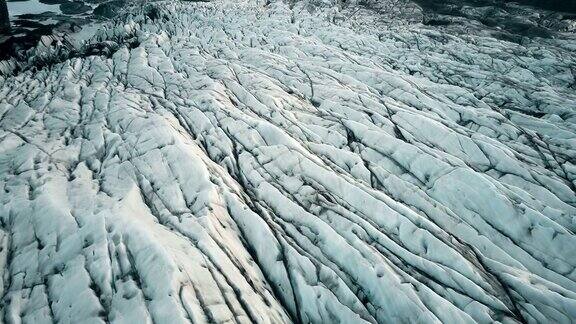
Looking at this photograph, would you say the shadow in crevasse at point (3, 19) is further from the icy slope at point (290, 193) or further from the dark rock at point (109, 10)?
the icy slope at point (290, 193)

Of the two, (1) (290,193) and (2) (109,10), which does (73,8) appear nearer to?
(2) (109,10)

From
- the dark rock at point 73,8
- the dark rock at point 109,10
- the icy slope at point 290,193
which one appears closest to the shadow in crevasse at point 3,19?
the dark rock at point 109,10

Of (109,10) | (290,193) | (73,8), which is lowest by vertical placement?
(290,193)

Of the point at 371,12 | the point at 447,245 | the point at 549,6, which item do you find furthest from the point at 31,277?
the point at 549,6

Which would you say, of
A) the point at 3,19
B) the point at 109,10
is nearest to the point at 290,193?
the point at 3,19

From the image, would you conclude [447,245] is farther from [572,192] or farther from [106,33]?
[106,33]

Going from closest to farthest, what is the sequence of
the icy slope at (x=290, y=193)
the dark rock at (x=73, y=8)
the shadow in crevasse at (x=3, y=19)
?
the icy slope at (x=290, y=193), the shadow in crevasse at (x=3, y=19), the dark rock at (x=73, y=8)

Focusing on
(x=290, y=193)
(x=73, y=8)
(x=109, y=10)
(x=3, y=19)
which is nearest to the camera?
(x=290, y=193)

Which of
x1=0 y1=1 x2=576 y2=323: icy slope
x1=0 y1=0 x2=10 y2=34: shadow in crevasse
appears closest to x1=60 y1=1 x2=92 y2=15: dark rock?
x1=0 y1=0 x2=10 y2=34: shadow in crevasse
